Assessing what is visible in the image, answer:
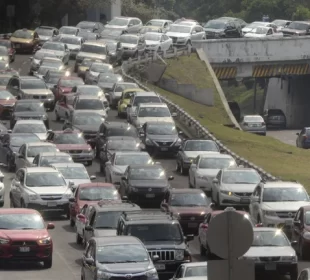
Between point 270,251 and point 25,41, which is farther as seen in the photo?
point 25,41

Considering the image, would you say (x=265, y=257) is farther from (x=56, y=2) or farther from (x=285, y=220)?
(x=56, y=2)

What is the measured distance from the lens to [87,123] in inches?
1973

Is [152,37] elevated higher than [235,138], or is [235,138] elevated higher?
[235,138]

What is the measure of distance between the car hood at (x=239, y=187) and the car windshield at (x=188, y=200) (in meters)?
2.93

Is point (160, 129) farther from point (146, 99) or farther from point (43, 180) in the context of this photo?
point (43, 180)

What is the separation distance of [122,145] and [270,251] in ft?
63.8

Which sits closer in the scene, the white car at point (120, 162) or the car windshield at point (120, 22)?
the white car at point (120, 162)

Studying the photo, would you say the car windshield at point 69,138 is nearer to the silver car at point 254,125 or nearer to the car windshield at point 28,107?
the car windshield at point 28,107

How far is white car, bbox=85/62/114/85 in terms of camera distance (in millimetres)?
64625

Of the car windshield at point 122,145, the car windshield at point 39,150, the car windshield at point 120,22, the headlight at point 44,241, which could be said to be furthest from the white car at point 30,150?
the car windshield at point 120,22

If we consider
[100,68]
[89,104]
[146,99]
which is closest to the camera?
[89,104]

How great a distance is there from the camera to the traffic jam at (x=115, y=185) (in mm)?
25516

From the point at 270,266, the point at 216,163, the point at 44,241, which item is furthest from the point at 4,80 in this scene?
the point at 270,266

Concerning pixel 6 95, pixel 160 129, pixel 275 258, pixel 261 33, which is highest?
pixel 275 258
